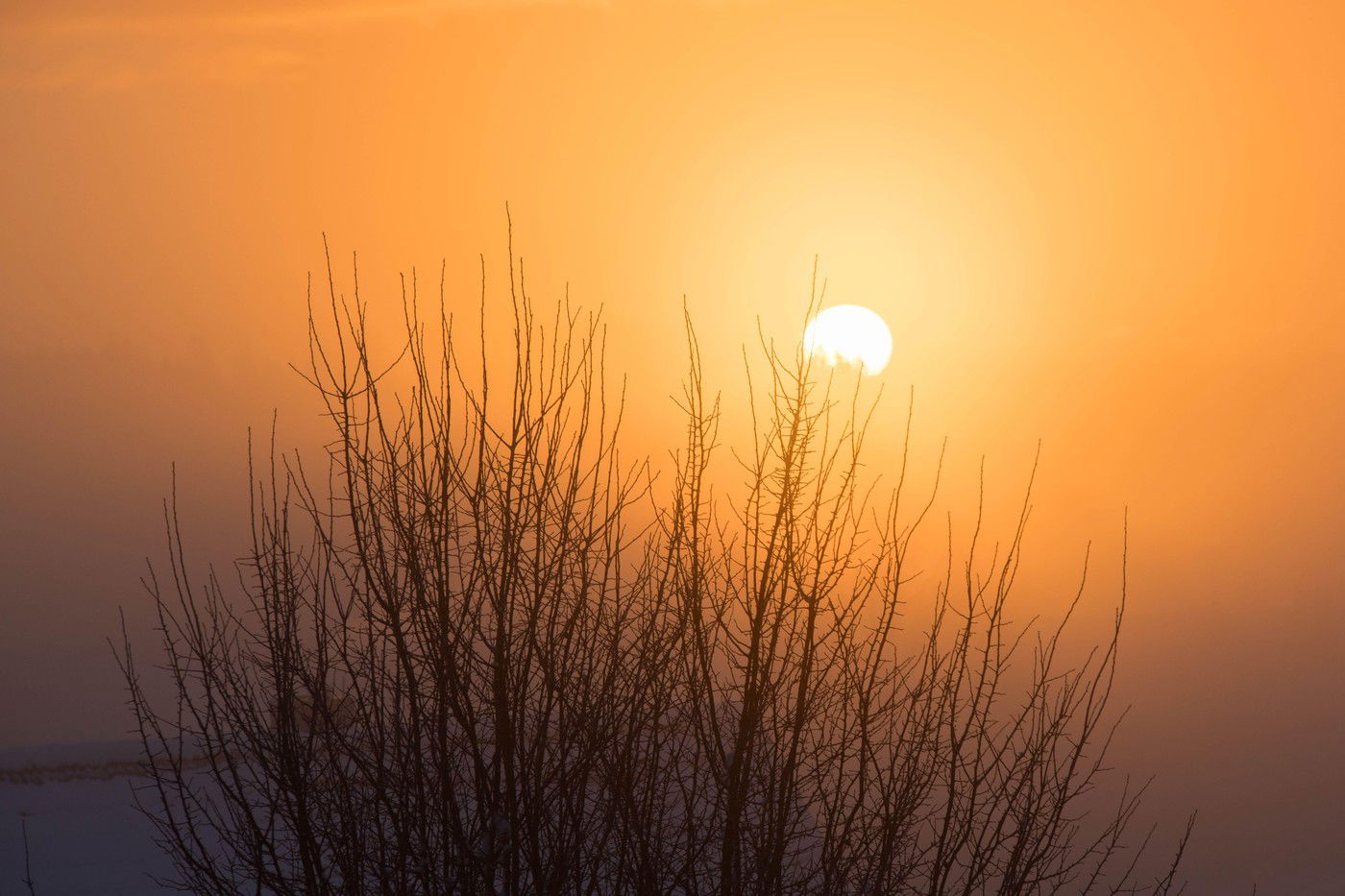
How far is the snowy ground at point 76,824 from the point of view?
18250 mm

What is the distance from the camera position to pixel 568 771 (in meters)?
5.54

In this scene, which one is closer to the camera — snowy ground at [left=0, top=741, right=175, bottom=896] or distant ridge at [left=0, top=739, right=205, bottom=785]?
snowy ground at [left=0, top=741, right=175, bottom=896]

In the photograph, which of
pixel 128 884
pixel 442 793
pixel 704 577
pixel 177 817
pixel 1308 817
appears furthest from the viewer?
pixel 1308 817

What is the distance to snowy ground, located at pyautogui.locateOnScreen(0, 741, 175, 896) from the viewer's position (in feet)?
59.9

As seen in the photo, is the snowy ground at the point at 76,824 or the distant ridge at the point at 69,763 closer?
the snowy ground at the point at 76,824

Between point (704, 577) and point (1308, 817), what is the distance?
40.4m

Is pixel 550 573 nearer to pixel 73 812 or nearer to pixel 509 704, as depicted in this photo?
pixel 509 704

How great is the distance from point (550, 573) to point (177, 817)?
17117 millimetres

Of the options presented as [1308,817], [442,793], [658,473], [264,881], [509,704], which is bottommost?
[264,881]

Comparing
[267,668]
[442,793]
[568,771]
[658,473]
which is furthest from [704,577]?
[267,668]

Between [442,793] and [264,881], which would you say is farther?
[264,881]

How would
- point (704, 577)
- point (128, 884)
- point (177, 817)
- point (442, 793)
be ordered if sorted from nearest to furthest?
point (442, 793), point (704, 577), point (128, 884), point (177, 817)

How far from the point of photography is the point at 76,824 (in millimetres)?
20234

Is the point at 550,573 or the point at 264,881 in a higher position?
the point at 550,573
